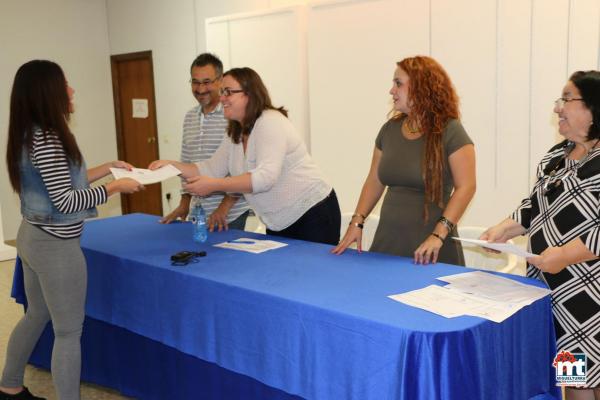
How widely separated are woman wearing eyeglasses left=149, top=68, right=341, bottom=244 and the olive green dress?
354 mm

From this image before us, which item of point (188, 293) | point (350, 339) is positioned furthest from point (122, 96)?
point (350, 339)

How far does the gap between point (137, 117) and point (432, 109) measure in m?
5.45

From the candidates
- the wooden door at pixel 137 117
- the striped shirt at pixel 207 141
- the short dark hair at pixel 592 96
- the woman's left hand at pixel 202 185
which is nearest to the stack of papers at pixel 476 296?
the short dark hair at pixel 592 96

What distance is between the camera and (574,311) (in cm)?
187

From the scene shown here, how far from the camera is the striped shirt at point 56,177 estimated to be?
6.90ft

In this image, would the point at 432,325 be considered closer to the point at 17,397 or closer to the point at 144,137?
the point at 17,397

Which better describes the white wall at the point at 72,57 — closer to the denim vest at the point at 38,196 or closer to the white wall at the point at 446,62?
the white wall at the point at 446,62

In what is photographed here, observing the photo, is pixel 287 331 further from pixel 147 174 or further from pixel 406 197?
pixel 147 174

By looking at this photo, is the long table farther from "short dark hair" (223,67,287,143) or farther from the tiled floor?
"short dark hair" (223,67,287,143)

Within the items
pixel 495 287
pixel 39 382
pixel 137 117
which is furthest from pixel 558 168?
pixel 137 117

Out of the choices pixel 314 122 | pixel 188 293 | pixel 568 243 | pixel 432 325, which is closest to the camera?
pixel 432 325

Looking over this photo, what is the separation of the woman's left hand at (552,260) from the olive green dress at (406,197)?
0.54 metres

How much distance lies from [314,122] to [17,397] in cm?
281

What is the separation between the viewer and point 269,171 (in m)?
2.47
